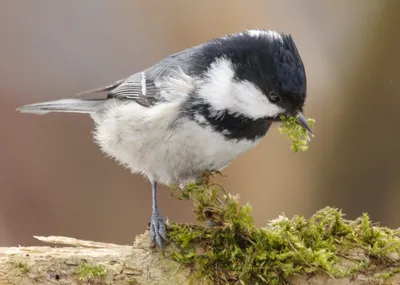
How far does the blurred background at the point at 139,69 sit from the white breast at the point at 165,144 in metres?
1.14

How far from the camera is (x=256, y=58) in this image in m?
1.32

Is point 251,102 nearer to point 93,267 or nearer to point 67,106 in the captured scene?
point 93,267

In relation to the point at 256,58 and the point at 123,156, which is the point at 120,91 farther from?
the point at 256,58

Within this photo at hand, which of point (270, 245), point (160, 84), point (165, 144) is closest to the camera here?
point (270, 245)

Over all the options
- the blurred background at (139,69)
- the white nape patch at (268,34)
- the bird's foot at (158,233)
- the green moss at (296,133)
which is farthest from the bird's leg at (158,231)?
the blurred background at (139,69)

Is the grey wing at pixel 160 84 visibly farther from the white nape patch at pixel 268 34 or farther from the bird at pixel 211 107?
the white nape patch at pixel 268 34

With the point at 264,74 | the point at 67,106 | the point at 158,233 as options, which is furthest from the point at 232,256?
the point at 67,106

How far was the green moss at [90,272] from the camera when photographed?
119cm

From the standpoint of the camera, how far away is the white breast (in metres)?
1.39

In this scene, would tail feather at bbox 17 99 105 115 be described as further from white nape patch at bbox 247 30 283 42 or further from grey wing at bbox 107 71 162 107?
white nape patch at bbox 247 30 283 42

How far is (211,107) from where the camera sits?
1.37m

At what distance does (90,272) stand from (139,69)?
175 centimetres

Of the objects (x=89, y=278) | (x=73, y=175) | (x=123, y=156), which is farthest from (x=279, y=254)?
(x=73, y=175)

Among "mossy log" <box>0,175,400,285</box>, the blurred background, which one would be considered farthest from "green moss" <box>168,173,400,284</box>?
the blurred background
